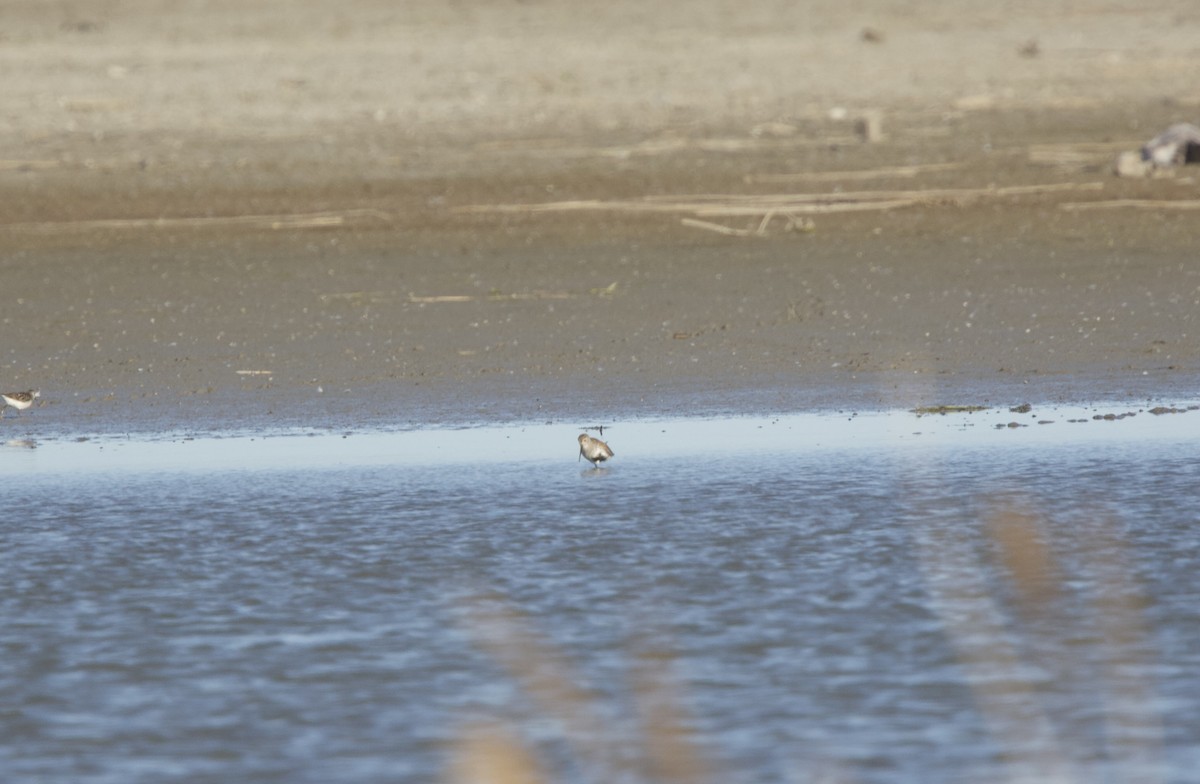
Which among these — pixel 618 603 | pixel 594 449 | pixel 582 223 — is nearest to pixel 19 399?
pixel 594 449

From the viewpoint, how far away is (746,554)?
6.59 m

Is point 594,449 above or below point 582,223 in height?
below

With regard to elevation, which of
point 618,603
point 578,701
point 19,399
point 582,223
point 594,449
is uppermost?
point 582,223

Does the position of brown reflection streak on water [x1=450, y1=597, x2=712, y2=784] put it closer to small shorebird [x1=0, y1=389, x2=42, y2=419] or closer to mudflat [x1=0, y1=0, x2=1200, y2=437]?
mudflat [x1=0, y1=0, x2=1200, y2=437]

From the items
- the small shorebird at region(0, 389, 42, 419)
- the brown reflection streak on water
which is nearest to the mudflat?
the small shorebird at region(0, 389, 42, 419)

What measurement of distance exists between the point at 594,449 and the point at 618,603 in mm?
1971

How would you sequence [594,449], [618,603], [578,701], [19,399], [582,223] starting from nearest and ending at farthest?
[578,701] → [618,603] → [594,449] → [19,399] → [582,223]

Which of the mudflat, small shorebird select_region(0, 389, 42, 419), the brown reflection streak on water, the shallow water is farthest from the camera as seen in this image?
the mudflat

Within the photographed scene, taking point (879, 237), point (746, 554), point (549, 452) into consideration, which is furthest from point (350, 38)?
point (746, 554)

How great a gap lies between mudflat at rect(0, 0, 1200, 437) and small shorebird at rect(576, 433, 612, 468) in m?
1.12

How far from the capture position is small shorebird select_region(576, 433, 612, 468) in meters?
7.90

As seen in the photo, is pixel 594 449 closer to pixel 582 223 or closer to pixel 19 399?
pixel 19 399

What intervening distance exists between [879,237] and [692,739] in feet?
28.5

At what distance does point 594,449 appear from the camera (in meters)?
7.91
